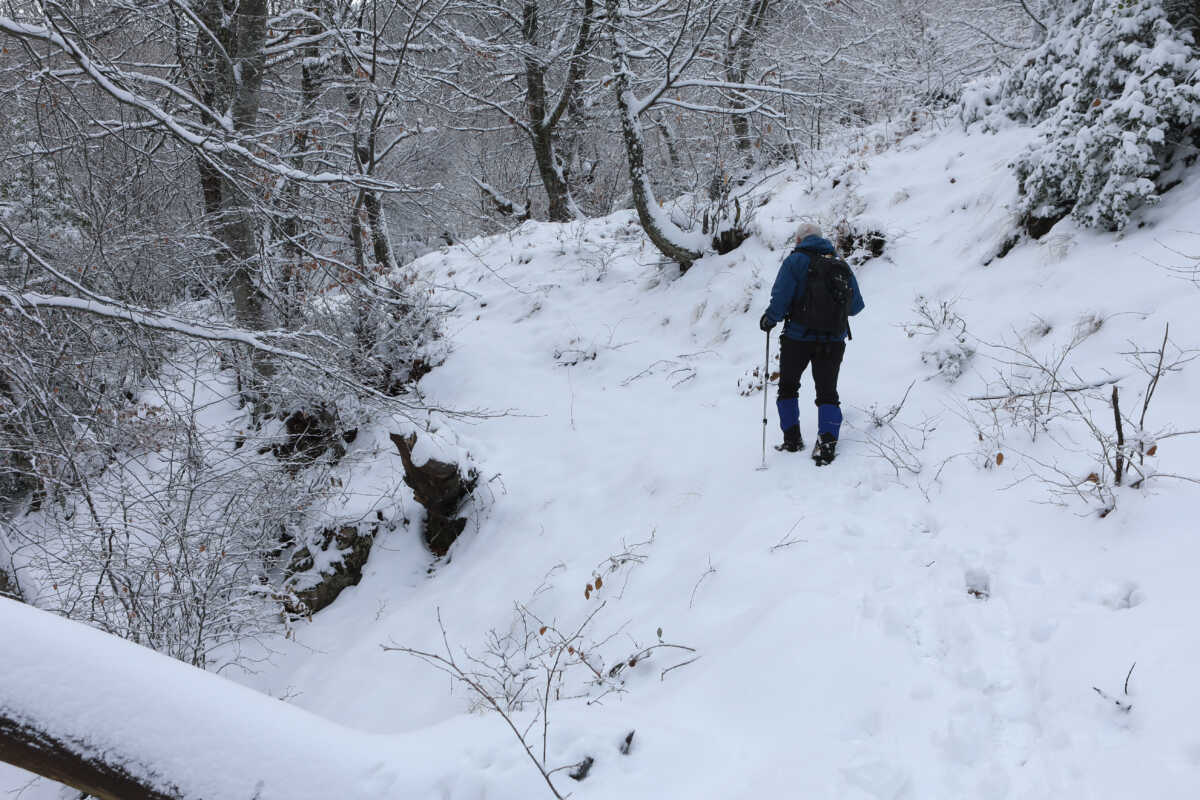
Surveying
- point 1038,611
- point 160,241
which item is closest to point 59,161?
point 160,241

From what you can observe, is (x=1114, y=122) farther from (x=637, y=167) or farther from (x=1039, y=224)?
(x=637, y=167)

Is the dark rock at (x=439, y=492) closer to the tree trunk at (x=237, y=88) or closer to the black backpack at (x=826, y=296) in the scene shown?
the tree trunk at (x=237, y=88)

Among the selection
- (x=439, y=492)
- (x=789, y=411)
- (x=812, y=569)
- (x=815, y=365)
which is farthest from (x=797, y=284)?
(x=439, y=492)

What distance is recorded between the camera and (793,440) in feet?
17.6

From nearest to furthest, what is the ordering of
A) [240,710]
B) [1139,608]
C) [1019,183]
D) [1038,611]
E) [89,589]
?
[240,710] < [1139,608] < [1038,611] < [89,589] < [1019,183]

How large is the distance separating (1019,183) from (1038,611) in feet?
17.4

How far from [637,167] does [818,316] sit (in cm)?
494

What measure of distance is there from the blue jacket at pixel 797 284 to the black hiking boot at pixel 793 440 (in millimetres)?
781

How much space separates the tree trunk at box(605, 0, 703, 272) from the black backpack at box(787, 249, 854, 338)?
14.3ft

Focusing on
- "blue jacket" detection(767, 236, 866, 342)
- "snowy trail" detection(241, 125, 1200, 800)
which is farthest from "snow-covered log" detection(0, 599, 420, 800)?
"blue jacket" detection(767, 236, 866, 342)

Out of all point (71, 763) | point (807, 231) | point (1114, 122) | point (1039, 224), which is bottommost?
point (71, 763)

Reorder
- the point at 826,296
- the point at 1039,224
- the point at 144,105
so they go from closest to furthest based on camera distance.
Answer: the point at 144,105, the point at 826,296, the point at 1039,224

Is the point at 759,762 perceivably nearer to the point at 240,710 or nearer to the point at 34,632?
the point at 240,710

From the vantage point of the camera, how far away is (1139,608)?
9.16ft
